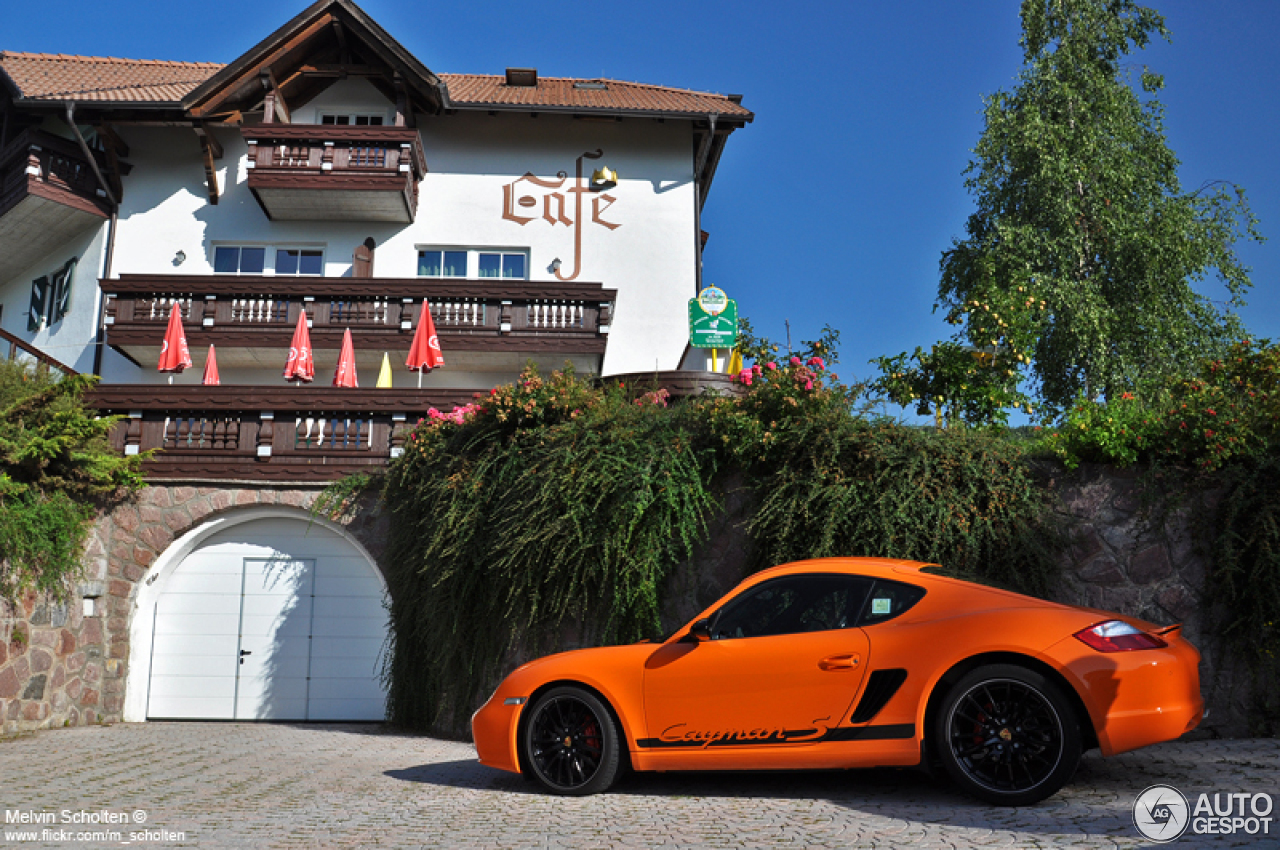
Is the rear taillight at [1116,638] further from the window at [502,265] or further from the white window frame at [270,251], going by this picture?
the white window frame at [270,251]

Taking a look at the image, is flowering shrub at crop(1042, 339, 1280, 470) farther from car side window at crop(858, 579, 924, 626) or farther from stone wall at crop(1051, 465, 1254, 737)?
car side window at crop(858, 579, 924, 626)

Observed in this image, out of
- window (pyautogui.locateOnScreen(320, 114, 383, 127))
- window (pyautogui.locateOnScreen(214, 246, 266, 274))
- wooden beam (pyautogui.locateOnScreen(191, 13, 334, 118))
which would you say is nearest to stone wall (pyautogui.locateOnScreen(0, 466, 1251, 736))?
window (pyautogui.locateOnScreen(214, 246, 266, 274))

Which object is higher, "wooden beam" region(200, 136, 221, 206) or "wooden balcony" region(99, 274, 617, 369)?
"wooden beam" region(200, 136, 221, 206)

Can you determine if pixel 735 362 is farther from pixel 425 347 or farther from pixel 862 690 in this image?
pixel 862 690

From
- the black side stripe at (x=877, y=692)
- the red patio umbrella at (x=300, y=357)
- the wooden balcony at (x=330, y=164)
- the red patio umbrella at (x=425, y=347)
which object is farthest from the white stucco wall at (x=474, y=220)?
the black side stripe at (x=877, y=692)

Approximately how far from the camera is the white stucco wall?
20750 millimetres

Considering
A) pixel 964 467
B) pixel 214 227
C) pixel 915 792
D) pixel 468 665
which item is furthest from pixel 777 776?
pixel 214 227

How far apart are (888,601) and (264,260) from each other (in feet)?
60.8

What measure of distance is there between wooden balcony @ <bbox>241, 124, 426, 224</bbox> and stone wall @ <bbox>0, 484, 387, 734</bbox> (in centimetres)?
843

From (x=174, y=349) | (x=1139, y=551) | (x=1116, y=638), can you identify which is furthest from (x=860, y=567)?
(x=174, y=349)

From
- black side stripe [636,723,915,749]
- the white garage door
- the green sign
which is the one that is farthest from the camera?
the green sign

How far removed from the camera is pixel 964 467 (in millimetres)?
8586

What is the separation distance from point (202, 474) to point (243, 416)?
0.96 meters

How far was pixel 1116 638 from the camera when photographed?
5273 mm
